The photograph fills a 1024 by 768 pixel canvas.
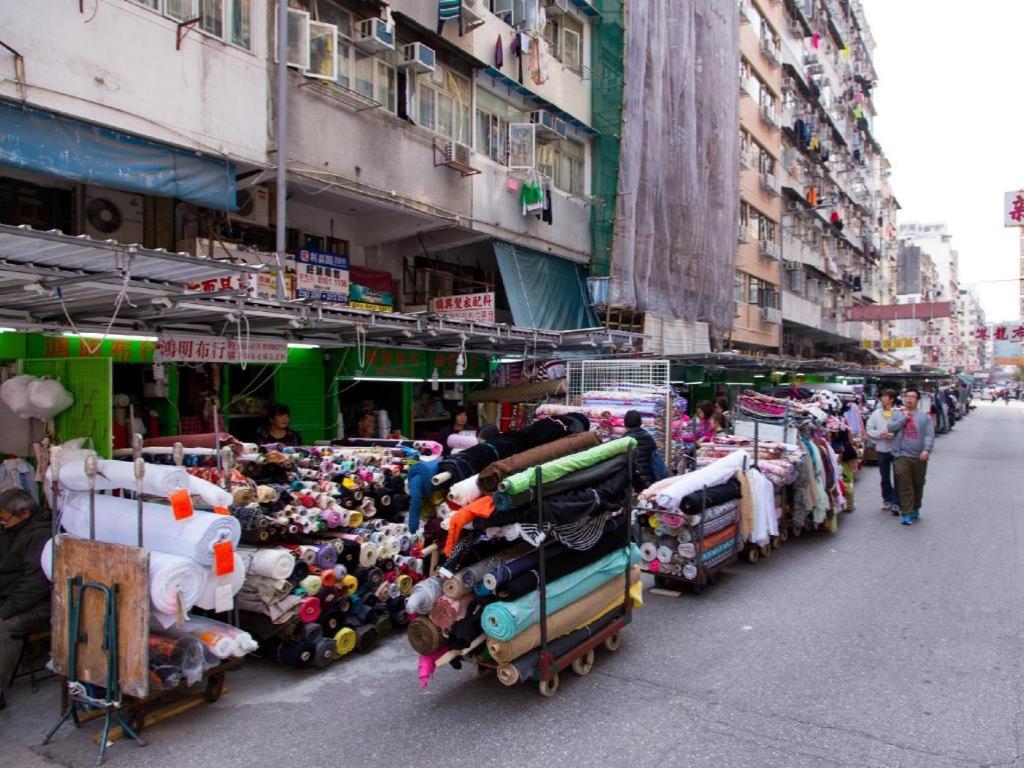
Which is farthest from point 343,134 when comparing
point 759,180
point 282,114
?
point 759,180

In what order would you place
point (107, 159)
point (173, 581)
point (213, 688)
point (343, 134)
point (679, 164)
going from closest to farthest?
1. point (173, 581)
2. point (213, 688)
3. point (107, 159)
4. point (343, 134)
5. point (679, 164)

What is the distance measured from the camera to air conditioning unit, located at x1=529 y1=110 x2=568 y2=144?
49.2ft

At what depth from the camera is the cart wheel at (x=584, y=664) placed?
194 inches

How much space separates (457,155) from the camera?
12.5 metres

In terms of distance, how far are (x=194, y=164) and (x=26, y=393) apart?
14.1ft

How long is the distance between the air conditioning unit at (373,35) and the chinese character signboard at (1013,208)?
2186 centimetres

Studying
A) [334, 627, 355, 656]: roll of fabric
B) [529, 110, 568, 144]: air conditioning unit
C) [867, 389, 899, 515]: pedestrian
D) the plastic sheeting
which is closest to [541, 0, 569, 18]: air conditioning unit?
the plastic sheeting

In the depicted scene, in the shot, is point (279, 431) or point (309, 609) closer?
point (309, 609)

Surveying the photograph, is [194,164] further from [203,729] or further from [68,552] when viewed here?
[203,729]

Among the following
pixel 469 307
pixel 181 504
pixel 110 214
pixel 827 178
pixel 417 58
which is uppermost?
pixel 827 178

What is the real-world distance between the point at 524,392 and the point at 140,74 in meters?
7.09

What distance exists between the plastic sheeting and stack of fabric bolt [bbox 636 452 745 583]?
33.5ft

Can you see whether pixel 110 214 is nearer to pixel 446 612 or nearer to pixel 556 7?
pixel 446 612

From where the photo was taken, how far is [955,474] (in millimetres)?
15969
